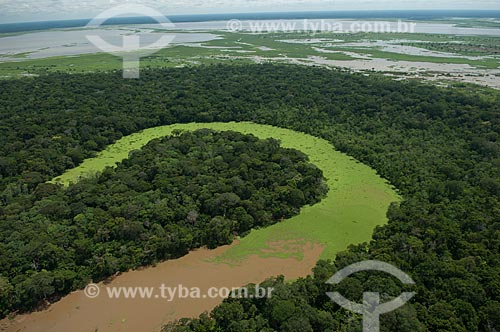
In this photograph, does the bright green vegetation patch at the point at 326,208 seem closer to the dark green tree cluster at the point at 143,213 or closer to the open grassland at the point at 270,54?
the dark green tree cluster at the point at 143,213

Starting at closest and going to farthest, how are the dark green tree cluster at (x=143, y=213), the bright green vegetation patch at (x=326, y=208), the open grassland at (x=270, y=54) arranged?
the dark green tree cluster at (x=143, y=213) < the bright green vegetation patch at (x=326, y=208) < the open grassland at (x=270, y=54)

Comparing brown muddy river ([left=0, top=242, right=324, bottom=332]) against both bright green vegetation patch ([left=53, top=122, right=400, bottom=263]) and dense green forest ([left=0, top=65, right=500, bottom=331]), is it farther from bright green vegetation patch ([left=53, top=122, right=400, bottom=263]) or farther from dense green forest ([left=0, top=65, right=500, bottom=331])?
dense green forest ([left=0, top=65, right=500, bottom=331])

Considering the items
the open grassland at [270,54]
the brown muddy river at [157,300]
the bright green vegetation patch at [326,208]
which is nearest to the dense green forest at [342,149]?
the bright green vegetation patch at [326,208]

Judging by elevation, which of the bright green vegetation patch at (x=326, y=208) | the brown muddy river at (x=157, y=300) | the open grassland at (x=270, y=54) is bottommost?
the brown muddy river at (x=157, y=300)

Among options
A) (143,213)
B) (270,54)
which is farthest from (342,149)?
(270,54)

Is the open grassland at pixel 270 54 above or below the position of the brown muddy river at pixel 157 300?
above

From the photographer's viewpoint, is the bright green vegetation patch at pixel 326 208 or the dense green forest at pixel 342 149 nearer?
the dense green forest at pixel 342 149

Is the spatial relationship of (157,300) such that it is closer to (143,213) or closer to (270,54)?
(143,213)

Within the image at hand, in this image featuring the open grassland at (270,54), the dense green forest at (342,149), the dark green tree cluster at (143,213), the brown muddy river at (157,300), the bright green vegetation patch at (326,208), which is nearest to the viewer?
the dense green forest at (342,149)
